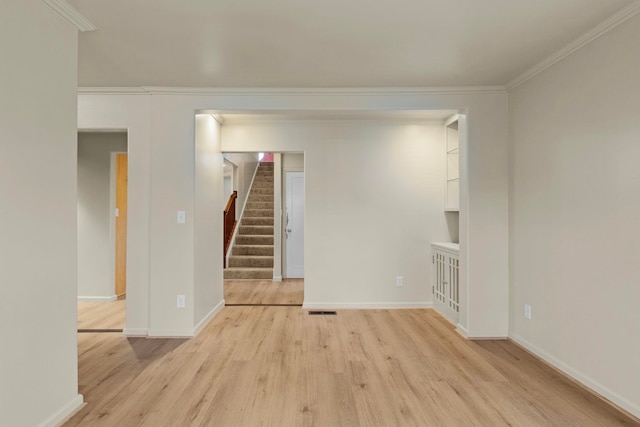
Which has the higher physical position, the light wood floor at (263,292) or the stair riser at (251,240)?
the stair riser at (251,240)

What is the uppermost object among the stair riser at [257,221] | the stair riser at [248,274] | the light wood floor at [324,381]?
the stair riser at [257,221]

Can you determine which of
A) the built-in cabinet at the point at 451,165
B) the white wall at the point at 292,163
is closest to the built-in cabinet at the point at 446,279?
the built-in cabinet at the point at 451,165

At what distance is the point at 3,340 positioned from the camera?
166 cm

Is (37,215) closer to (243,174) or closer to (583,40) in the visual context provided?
(583,40)

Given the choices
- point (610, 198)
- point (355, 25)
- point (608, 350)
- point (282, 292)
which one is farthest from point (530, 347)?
point (282, 292)

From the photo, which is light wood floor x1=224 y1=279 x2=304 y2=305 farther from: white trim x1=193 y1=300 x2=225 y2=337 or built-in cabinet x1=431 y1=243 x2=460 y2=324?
built-in cabinet x1=431 y1=243 x2=460 y2=324

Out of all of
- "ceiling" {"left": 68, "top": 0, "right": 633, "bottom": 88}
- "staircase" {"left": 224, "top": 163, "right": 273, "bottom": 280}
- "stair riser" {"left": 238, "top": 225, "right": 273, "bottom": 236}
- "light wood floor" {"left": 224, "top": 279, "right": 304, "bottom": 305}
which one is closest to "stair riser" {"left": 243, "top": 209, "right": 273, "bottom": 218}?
"staircase" {"left": 224, "top": 163, "right": 273, "bottom": 280}

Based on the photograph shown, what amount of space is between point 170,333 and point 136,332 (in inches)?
13.6

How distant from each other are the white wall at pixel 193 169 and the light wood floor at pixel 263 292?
1.46 m

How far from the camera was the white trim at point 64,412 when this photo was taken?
6.29ft

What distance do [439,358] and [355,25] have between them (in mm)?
2633

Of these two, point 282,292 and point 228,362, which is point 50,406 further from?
point 282,292

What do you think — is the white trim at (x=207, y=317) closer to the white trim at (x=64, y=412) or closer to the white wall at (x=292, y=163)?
the white trim at (x=64, y=412)

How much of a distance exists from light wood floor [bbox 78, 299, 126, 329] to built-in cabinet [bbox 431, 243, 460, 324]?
3.60 m
